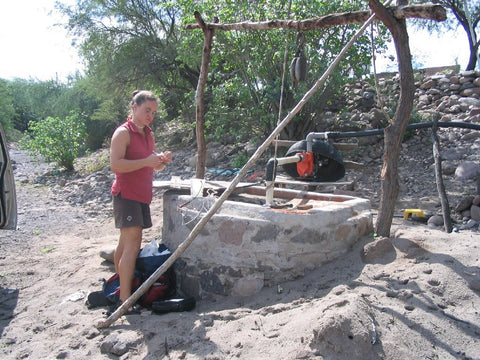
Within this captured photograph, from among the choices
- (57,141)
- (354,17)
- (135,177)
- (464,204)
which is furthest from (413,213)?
(57,141)

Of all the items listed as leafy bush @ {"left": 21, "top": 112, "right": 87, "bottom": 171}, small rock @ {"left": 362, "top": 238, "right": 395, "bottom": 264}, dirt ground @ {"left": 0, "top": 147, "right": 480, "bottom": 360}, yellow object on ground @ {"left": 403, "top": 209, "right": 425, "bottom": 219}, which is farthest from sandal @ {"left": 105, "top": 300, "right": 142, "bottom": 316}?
leafy bush @ {"left": 21, "top": 112, "right": 87, "bottom": 171}

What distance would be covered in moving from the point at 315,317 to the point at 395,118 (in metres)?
1.85

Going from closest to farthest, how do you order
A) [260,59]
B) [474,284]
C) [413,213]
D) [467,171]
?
[474,284] < [413,213] < [467,171] < [260,59]

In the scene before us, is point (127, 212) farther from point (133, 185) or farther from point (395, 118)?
point (395, 118)

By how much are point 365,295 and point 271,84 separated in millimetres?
5799

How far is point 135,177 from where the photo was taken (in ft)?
10.8

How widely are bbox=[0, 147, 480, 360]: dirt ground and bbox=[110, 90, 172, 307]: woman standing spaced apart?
17.6 inches

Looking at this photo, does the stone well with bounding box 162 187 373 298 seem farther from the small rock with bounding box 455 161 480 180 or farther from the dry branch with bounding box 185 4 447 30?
the small rock with bounding box 455 161 480 180

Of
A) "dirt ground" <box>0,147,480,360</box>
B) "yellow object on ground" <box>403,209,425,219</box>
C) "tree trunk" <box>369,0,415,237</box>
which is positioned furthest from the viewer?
"yellow object on ground" <box>403,209,425,219</box>

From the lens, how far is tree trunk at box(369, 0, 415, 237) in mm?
3373

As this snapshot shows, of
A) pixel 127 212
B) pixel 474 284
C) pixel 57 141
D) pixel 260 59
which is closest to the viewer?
pixel 474 284

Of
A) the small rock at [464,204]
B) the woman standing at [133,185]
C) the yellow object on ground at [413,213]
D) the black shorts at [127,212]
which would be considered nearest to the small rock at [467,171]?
the small rock at [464,204]

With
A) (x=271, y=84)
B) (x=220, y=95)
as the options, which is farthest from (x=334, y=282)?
(x=220, y=95)

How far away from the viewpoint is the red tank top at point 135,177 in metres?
3.28
